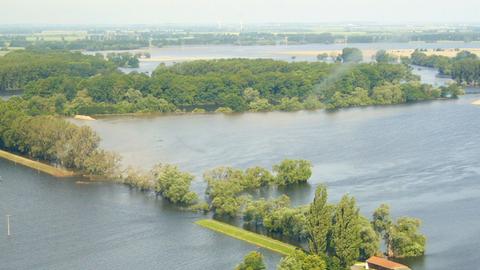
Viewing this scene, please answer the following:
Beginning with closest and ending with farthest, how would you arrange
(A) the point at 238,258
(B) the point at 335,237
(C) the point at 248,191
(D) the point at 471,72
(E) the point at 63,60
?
(B) the point at 335,237, (A) the point at 238,258, (C) the point at 248,191, (D) the point at 471,72, (E) the point at 63,60

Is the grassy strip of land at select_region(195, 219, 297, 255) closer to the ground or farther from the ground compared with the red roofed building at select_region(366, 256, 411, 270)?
closer to the ground

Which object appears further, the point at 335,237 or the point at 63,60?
the point at 63,60

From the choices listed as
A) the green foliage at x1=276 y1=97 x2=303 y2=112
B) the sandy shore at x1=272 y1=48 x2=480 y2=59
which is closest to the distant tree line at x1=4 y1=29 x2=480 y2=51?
the sandy shore at x1=272 y1=48 x2=480 y2=59

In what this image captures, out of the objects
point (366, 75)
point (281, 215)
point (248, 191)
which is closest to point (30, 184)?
point (248, 191)

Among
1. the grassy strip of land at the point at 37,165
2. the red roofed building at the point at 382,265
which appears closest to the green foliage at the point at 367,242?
the red roofed building at the point at 382,265

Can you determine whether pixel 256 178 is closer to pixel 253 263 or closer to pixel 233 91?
pixel 253 263

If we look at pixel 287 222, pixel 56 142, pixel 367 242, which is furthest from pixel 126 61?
pixel 367 242

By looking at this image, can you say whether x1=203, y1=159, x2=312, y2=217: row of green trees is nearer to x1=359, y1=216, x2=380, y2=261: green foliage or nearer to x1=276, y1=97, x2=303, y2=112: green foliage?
x1=359, y1=216, x2=380, y2=261: green foliage

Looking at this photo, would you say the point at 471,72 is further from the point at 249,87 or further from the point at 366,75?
the point at 249,87
